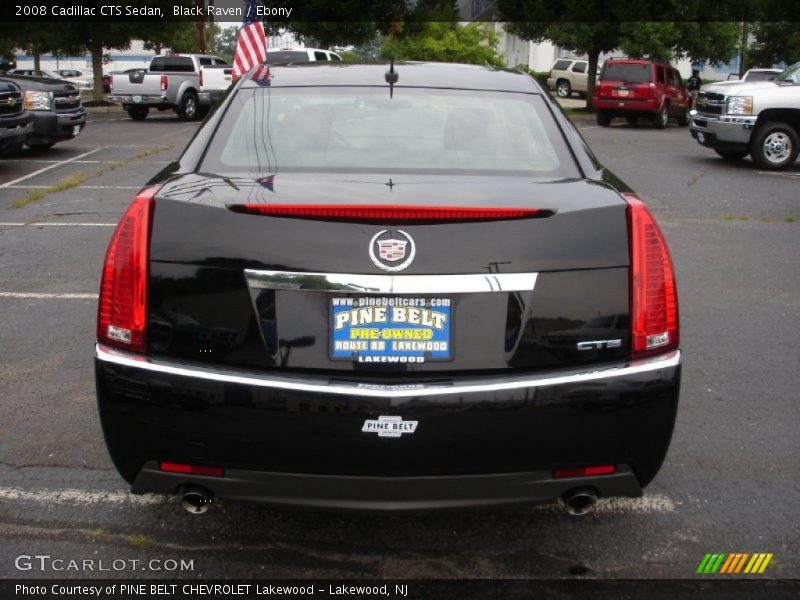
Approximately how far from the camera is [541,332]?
2793 mm

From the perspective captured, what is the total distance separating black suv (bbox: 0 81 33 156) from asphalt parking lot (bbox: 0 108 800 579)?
6.49 metres

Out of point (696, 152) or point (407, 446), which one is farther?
point (696, 152)

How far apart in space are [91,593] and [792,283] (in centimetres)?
628

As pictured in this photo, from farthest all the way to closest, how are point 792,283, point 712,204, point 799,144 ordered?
point 799,144 < point 712,204 < point 792,283

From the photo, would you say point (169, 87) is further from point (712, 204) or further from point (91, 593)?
point (91, 593)

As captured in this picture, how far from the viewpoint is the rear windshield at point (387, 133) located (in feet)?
11.0

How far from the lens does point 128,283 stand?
2.88m

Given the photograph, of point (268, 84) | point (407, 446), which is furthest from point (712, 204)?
point (407, 446)

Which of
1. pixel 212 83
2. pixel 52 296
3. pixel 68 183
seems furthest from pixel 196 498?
pixel 212 83

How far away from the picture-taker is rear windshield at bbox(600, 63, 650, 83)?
25.6m

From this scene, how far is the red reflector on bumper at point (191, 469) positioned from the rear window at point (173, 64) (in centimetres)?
2628

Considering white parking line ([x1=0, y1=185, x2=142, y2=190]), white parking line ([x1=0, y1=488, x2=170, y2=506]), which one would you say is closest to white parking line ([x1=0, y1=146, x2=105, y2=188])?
white parking line ([x1=0, y1=185, x2=142, y2=190])

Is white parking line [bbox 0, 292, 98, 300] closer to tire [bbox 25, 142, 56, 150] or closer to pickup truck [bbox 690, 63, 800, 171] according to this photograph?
tire [bbox 25, 142, 56, 150]

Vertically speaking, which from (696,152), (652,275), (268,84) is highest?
(268,84)
